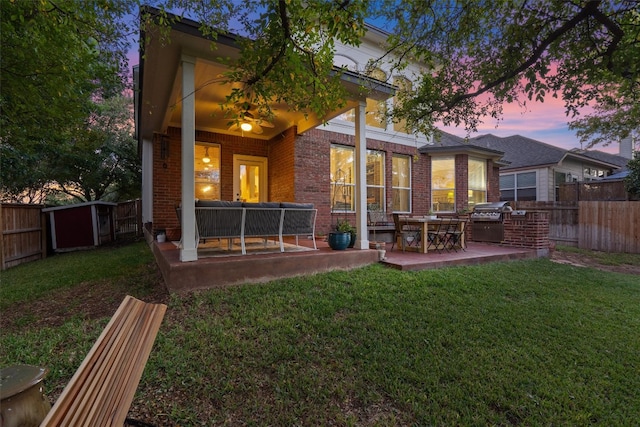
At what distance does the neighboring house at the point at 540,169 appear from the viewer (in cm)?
1471

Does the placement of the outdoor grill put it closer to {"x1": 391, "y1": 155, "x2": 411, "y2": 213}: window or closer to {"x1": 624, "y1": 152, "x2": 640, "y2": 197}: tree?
{"x1": 391, "y1": 155, "x2": 411, "y2": 213}: window

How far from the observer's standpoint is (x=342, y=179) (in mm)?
8641

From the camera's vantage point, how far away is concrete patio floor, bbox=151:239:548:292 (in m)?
→ 3.73

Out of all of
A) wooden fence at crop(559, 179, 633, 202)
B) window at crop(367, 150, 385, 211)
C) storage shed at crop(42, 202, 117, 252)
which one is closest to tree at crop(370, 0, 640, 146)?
window at crop(367, 150, 385, 211)

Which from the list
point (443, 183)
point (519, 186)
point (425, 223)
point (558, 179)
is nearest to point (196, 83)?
point (425, 223)

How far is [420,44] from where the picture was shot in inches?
175

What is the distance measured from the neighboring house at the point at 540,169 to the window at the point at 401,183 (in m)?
5.87

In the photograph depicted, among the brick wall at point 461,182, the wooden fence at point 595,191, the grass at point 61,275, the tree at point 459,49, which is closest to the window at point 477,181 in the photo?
the brick wall at point 461,182

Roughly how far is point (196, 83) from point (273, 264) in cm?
339

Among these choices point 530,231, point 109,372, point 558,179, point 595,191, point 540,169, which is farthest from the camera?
point 558,179

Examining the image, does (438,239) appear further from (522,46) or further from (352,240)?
(522,46)

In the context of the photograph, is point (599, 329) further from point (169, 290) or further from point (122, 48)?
point (122, 48)

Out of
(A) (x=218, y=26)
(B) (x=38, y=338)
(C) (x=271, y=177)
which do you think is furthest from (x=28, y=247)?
(A) (x=218, y=26)

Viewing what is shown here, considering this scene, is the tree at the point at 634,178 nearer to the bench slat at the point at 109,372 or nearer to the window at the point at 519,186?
the window at the point at 519,186
